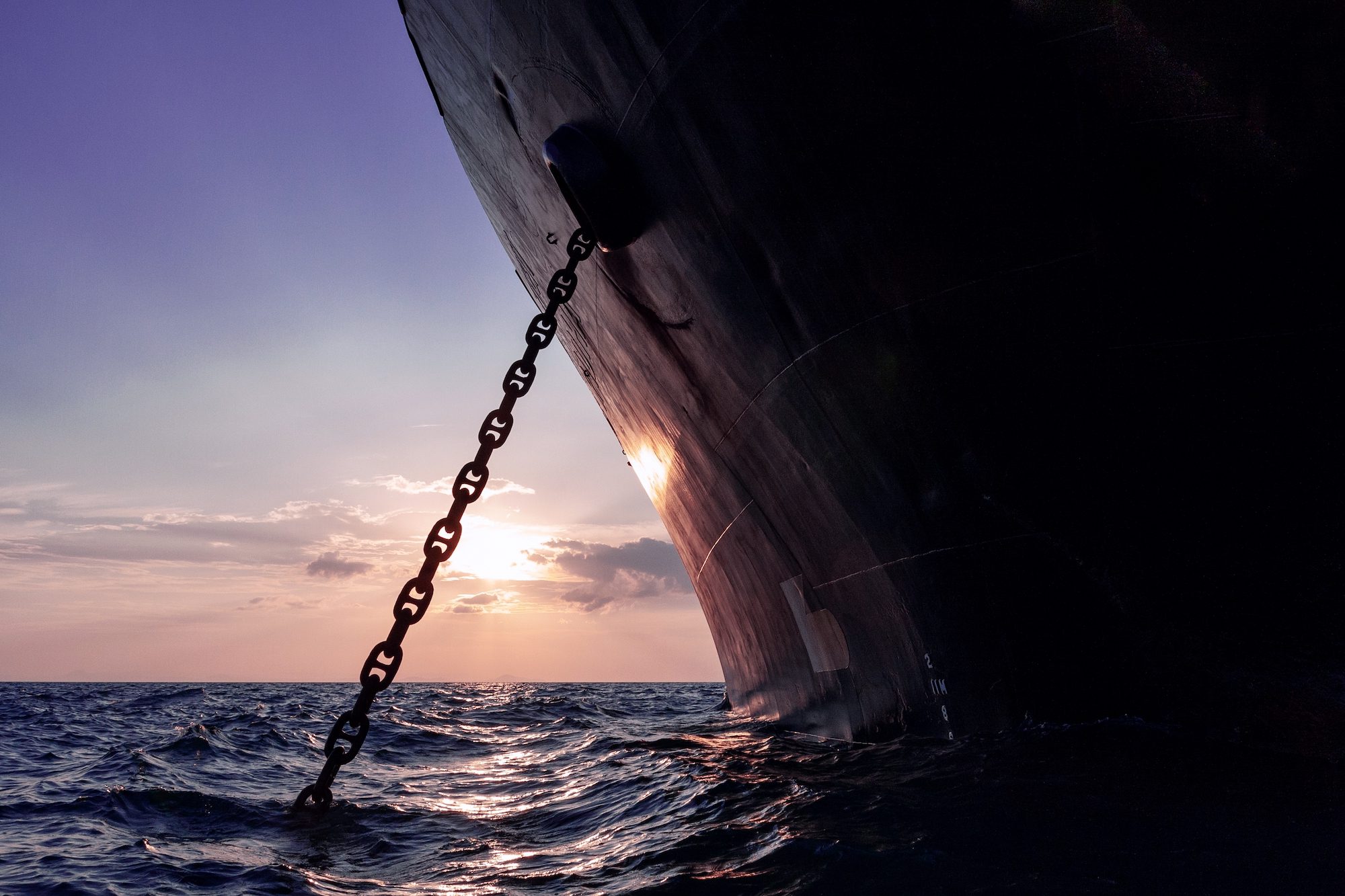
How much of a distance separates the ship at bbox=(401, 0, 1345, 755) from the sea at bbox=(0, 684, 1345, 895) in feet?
0.98

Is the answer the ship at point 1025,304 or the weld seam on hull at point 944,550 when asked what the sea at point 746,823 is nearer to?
the ship at point 1025,304

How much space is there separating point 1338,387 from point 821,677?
324 cm

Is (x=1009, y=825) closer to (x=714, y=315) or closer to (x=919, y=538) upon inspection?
(x=919, y=538)

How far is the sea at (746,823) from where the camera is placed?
233 centimetres

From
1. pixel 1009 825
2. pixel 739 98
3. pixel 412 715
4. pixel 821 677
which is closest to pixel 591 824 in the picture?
pixel 821 677

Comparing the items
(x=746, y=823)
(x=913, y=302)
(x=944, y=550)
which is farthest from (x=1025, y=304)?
(x=746, y=823)

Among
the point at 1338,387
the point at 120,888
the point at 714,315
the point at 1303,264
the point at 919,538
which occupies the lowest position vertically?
the point at 120,888

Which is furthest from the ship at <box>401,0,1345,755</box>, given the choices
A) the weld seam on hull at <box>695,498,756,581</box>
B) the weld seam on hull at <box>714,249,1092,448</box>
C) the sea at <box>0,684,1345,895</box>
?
the weld seam on hull at <box>695,498,756,581</box>

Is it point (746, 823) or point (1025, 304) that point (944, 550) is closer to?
point (1025, 304)

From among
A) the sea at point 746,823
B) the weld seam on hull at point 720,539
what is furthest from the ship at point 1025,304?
the weld seam on hull at point 720,539

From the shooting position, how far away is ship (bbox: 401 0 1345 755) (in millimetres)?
2537

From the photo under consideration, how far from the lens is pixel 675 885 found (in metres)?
2.66

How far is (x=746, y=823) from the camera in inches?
135

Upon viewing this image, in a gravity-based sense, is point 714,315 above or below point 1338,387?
above
